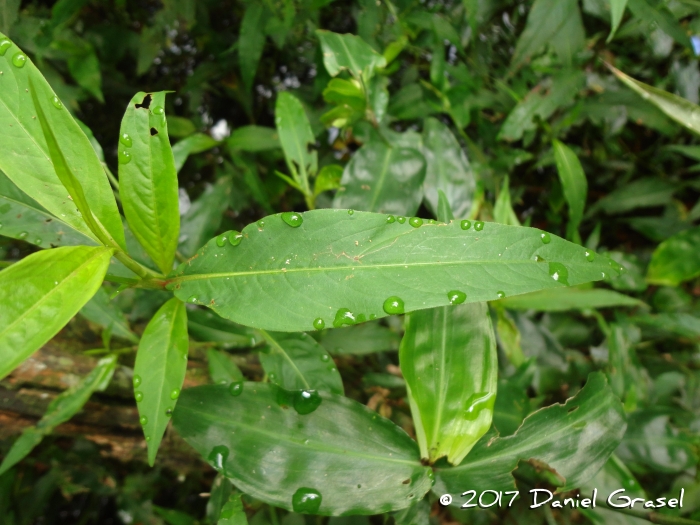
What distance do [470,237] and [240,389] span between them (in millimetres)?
329

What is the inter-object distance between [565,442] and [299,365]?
1.22 feet

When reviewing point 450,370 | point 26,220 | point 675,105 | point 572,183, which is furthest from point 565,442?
point 26,220

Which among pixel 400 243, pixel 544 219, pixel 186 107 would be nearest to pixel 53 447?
pixel 186 107

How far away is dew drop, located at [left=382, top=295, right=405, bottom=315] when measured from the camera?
0.36m

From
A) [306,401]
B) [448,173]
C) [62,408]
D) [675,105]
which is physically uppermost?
[675,105]

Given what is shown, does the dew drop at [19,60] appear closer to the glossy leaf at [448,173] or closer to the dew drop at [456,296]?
the dew drop at [456,296]

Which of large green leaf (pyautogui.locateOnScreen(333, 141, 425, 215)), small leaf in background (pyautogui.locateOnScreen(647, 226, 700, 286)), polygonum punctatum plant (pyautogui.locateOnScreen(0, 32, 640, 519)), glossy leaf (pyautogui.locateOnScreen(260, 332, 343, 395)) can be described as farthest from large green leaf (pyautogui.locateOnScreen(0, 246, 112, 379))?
small leaf in background (pyautogui.locateOnScreen(647, 226, 700, 286))

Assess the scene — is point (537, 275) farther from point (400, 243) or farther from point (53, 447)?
point (53, 447)

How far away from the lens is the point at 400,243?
1.29 ft

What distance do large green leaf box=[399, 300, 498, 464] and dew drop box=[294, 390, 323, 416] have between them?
114 mm

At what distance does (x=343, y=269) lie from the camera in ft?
1.28

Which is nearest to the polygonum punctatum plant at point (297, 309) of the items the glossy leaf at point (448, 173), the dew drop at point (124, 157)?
the dew drop at point (124, 157)

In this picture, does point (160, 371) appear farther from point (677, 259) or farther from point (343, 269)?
point (677, 259)

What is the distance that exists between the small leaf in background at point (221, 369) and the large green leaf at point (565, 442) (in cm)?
33
